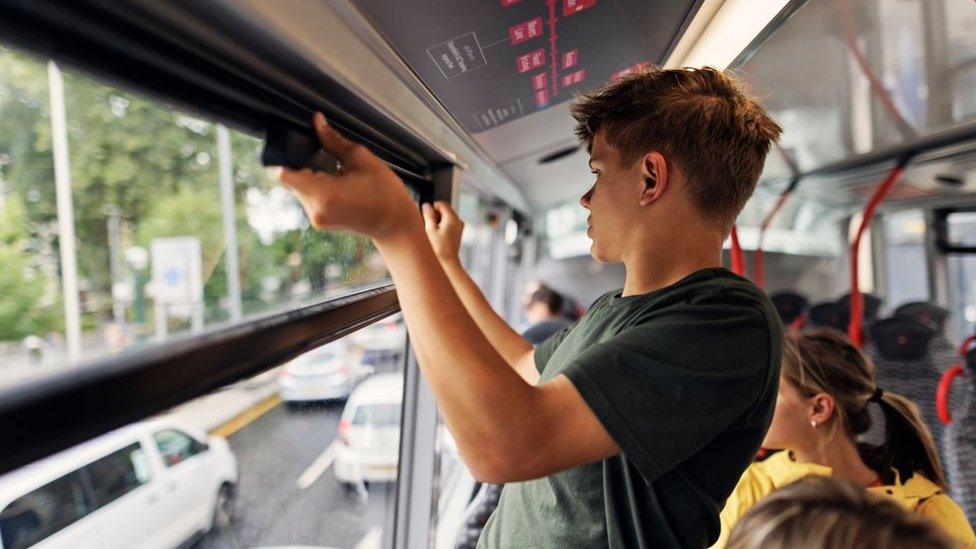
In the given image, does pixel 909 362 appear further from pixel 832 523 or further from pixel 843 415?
pixel 832 523

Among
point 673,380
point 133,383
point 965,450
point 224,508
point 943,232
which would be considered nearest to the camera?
point 133,383

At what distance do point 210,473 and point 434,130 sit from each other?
845mm

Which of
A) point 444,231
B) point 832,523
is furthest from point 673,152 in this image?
point 832,523

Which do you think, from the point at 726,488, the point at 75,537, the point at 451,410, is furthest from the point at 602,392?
the point at 75,537

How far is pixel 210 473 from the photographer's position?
1.14m

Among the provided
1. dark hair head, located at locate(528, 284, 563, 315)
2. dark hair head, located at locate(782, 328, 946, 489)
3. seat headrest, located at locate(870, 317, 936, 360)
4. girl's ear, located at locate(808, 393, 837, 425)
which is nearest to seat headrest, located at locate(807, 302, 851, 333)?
seat headrest, located at locate(870, 317, 936, 360)

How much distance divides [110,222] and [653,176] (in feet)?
2.46

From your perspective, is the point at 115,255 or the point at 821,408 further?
the point at 821,408

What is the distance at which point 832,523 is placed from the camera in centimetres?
102

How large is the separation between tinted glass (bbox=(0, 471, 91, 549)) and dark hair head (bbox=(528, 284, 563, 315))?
137 inches

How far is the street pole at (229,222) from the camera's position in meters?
0.92

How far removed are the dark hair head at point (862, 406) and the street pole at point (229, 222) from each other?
152 centimetres

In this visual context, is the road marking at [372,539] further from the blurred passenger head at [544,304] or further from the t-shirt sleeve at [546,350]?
the blurred passenger head at [544,304]

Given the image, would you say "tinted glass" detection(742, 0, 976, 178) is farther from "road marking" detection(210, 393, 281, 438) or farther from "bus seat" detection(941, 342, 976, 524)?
"road marking" detection(210, 393, 281, 438)
